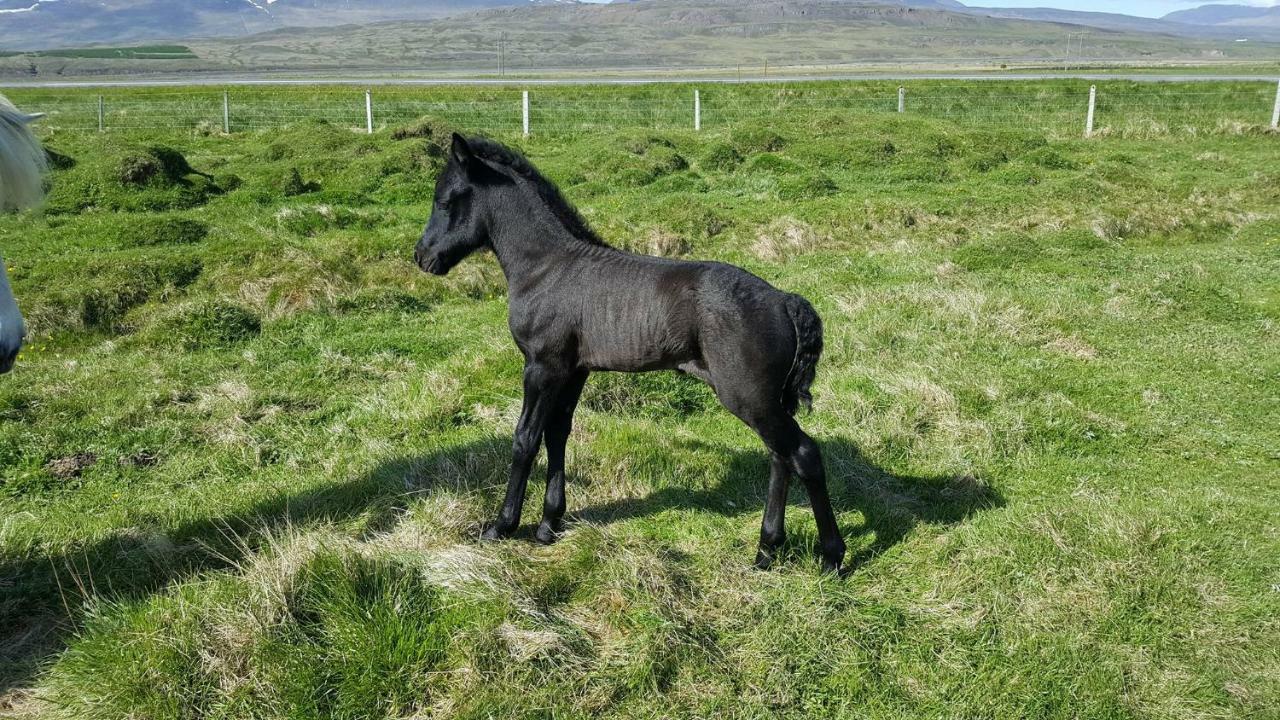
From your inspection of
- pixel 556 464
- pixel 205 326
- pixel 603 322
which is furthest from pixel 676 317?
pixel 205 326

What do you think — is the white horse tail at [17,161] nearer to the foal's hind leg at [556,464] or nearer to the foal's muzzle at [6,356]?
the foal's muzzle at [6,356]

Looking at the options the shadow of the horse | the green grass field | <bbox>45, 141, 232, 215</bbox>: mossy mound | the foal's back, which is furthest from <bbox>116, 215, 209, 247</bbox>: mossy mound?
the foal's back

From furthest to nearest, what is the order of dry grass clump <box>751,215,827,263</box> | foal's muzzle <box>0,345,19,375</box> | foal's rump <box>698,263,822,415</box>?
dry grass clump <box>751,215,827,263</box>
foal's rump <box>698,263,822,415</box>
foal's muzzle <box>0,345,19,375</box>

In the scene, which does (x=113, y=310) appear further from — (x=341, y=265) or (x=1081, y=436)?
(x=1081, y=436)

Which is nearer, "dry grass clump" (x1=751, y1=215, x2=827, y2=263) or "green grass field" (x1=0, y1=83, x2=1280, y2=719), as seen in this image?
"green grass field" (x1=0, y1=83, x2=1280, y2=719)

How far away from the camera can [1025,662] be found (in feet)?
14.6

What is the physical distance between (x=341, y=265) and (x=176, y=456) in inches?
213

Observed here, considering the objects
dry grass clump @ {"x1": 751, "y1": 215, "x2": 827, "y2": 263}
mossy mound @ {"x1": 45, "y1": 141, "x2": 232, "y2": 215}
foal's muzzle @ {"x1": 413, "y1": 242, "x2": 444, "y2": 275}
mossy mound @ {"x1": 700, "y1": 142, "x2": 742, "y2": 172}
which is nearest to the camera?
foal's muzzle @ {"x1": 413, "y1": 242, "x2": 444, "y2": 275}

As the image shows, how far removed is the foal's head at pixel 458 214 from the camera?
547cm

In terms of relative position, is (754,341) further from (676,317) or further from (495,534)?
(495,534)

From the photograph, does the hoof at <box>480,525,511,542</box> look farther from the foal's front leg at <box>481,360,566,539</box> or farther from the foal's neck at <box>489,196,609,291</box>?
the foal's neck at <box>489,196,609,291</box>

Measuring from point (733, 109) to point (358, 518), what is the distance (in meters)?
30.5

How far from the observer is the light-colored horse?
3824 mm

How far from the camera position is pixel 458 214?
217 inches
